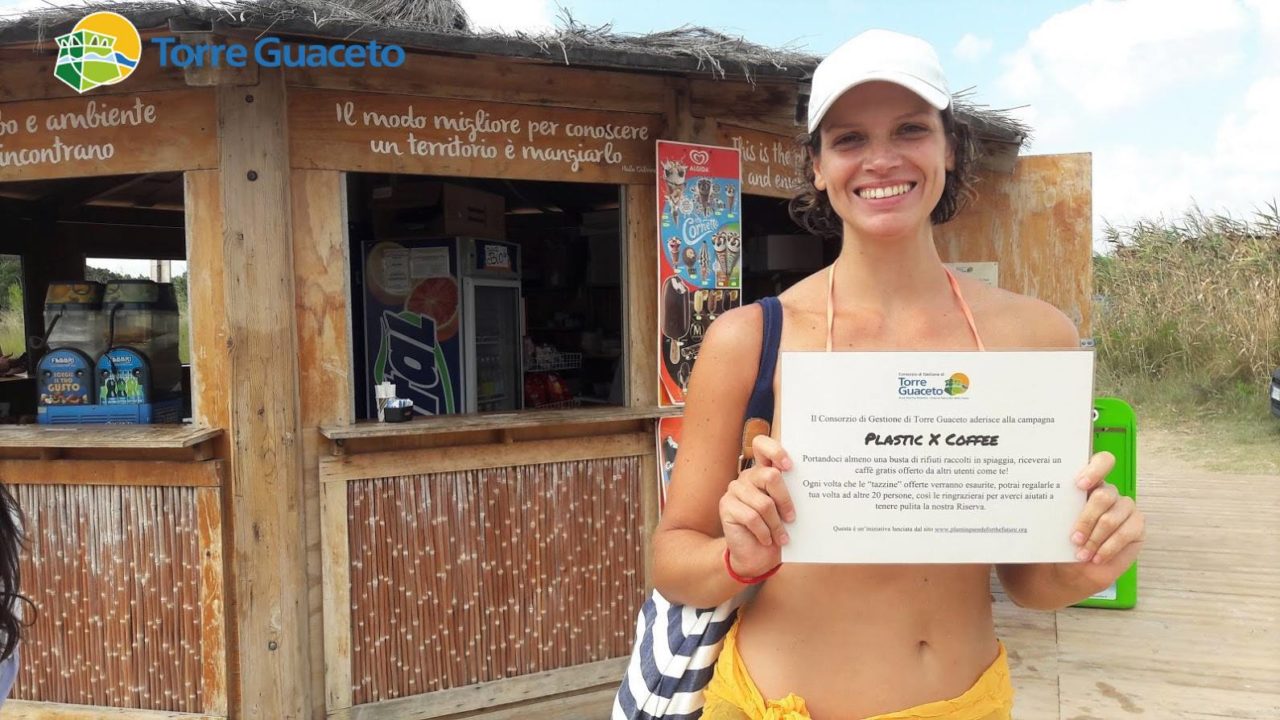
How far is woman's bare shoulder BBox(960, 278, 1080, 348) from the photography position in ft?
5.16

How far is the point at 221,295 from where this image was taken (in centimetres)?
385

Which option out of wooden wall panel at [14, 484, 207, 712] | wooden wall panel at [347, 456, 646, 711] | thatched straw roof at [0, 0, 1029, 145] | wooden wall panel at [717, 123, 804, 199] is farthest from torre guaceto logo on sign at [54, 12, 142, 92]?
wooden wall panel at [717, 123, 804, 199]

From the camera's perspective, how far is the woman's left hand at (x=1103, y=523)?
4.24ft

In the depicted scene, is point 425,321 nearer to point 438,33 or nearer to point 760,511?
point 438,33

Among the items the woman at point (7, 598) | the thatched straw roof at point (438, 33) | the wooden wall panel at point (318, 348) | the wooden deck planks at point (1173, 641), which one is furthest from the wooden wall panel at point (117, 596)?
the wooden deck planks at point (1173, 641)

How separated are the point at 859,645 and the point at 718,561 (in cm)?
29

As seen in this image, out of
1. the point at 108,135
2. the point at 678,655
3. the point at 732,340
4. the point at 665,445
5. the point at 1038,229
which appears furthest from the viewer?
the point at 1038,229

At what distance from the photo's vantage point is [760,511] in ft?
4.23

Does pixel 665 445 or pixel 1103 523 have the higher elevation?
pixel 1103 523

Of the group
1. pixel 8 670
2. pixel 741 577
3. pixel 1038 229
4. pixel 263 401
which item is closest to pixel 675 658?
pixel 741 577

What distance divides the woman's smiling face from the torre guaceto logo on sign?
308 centimetres

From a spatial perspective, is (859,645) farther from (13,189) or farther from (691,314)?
(13,189)

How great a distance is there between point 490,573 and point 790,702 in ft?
9.92

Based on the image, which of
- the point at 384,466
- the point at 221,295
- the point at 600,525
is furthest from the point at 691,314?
the point at 221,295
